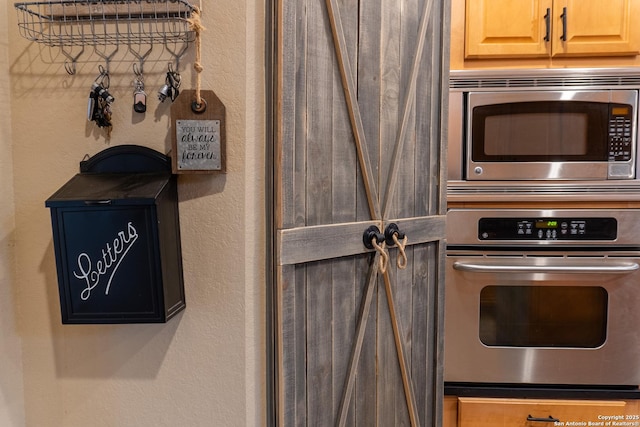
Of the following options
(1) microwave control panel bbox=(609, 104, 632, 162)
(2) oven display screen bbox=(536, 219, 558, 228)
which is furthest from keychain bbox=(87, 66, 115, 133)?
(1) microwave control panel bbox=(609, 104, 632, 162)

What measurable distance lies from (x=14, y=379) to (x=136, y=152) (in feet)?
1.92

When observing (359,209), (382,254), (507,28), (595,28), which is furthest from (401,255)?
(595,28)

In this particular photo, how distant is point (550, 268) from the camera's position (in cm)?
182

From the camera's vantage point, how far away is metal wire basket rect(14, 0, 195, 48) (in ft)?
3.37

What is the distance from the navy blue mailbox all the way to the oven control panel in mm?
1278

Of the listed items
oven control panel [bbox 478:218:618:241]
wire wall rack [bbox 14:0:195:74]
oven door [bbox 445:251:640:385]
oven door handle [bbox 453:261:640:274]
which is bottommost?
oven door [bbox 445:251:640:385]

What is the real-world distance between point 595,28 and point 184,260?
66.4 inches

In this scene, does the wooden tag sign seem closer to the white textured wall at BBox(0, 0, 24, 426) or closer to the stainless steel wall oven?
the white textured wall at BBox(0, 0, 24, 426)

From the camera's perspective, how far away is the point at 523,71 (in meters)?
1.80

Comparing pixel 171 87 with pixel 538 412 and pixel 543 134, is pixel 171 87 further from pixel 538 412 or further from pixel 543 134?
pixel 538 412

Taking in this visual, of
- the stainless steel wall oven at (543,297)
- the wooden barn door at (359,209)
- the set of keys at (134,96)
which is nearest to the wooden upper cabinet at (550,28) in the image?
the wooden barn door at (359,209)

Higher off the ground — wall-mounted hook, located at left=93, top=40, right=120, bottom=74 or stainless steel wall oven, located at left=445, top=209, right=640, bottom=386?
wall-mounted hook, located at left=93, top=40, right=120, bottom=74

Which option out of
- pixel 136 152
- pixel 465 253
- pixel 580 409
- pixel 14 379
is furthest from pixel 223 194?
pixel 580 409

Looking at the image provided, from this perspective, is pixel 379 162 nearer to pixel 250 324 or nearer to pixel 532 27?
pixel 250 324
